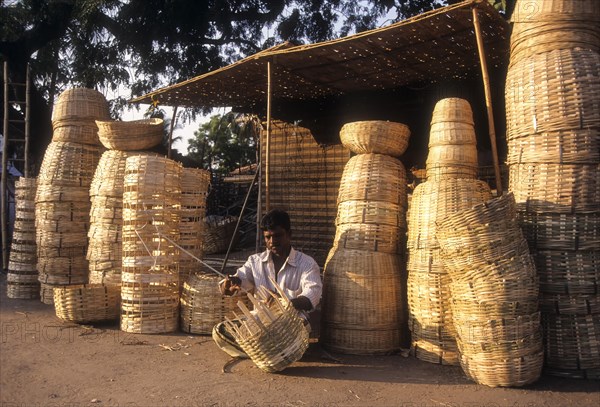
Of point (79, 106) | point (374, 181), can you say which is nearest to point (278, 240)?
point (374, 181)

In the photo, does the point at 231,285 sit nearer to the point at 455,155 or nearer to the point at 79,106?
the point at 455,155

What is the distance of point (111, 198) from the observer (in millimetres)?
6230

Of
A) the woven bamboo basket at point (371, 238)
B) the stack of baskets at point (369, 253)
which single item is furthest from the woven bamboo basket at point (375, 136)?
the woven bamboo basket at point (371, 238)

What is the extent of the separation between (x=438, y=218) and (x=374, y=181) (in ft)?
2.57

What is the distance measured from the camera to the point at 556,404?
3475 millimetres

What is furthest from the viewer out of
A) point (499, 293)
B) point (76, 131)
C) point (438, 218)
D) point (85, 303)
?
point (76, 131)

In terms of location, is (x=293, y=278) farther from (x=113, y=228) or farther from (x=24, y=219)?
(x=24, y=219)

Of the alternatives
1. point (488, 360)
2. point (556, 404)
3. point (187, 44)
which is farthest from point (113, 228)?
point (187, 44)

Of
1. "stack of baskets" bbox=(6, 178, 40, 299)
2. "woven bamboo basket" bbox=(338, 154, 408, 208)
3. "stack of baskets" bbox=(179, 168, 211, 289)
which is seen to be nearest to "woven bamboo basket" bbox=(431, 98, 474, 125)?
"woven bamboo basket" bbox=(338, 154, 408, 208)

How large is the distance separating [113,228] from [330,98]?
3479 millimetres

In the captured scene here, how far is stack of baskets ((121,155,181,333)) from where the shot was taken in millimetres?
5402

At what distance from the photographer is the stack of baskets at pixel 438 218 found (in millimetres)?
4355

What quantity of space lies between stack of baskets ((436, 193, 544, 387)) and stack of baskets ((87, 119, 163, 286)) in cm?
397

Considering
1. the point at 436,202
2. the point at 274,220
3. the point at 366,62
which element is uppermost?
the point at 366,62
